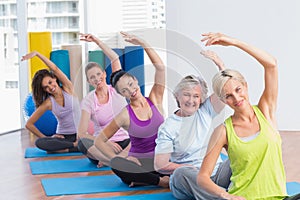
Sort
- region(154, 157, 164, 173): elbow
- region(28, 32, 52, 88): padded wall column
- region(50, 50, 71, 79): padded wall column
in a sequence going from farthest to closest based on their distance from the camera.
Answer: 1. region(28, 32, 52, 88): padded wall column
2. region(50, 50, 71, 79): padded wall column
3. region(154, 157, 164, 173): elbow

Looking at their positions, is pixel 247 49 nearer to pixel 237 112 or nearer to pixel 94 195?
pixel 237 112

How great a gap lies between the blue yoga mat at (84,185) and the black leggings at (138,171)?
0.18 ft

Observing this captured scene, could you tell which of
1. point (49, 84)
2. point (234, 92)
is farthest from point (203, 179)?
point (49, 84)

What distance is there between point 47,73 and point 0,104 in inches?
77.3

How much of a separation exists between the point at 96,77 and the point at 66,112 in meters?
0.89

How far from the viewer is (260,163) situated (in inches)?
104

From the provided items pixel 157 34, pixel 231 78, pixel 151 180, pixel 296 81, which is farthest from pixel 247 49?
pixel 296 81

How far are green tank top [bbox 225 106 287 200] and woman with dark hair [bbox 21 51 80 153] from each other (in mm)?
2414

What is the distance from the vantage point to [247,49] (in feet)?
8.71

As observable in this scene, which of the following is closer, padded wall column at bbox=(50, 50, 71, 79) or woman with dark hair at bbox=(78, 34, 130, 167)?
woman with dark hair at bbox=(78, 34, 130, 167)

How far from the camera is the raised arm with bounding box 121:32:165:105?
3.64 metres

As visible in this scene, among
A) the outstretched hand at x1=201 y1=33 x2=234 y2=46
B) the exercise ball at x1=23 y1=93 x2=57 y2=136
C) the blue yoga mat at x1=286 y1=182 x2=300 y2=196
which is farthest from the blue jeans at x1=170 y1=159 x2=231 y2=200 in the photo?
the exercise ball at x1=23 y1=93 x2=57 y2=136

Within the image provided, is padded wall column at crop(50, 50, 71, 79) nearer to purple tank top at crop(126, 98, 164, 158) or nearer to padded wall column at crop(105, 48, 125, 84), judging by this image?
padded wall column at crop(105, 48, 125, 84)

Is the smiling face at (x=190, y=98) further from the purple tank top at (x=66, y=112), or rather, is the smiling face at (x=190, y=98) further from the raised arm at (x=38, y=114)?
the raised arm at (x=38, y=114)
